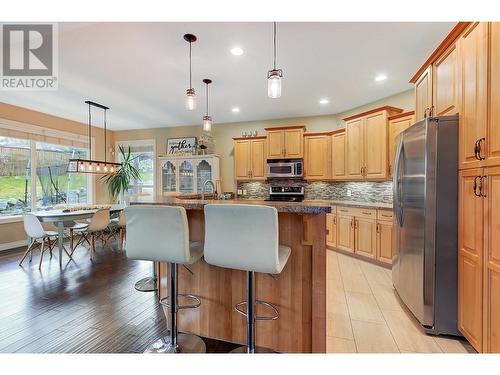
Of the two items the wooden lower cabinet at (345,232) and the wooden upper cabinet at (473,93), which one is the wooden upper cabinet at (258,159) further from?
the wooden upper cabinet at (473,93)

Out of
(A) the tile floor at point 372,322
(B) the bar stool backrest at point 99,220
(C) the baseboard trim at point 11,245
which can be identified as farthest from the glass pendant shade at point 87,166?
(A) the tile floor at point 372,322

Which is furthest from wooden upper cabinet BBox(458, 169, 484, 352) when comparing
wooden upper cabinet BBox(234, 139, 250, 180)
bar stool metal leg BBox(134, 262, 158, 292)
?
wooden upper cabinet BBox(234, 139, 250, 180)

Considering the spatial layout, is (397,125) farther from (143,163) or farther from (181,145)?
(143,163)

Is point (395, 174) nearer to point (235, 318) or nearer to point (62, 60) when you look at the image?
point (235, 318)

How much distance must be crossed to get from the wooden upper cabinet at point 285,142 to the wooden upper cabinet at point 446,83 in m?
2.67

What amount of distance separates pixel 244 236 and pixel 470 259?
1709 millimetres

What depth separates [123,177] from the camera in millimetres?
5945

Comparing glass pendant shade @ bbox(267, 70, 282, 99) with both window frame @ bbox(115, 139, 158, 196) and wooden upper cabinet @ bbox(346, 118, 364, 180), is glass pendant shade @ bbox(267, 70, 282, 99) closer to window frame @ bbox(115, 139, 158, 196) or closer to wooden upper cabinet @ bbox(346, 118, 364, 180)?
wooden upper cabinet @ bbox(346, 118, 364, 180)

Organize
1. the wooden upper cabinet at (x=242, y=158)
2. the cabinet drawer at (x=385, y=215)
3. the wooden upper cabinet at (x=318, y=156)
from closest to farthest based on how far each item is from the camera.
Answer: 1. the cabinet drawer at (x=385, y=215)
2. the wooden upper cabinet at (x=318, y=156)
3. the wooden upper cabinet at (x=242, y=158)

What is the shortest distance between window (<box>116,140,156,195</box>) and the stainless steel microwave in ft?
10.4

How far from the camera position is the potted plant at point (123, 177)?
5.91 metres

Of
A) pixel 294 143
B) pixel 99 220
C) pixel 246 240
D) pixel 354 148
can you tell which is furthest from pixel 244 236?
pixel 294 143

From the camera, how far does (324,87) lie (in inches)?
144
